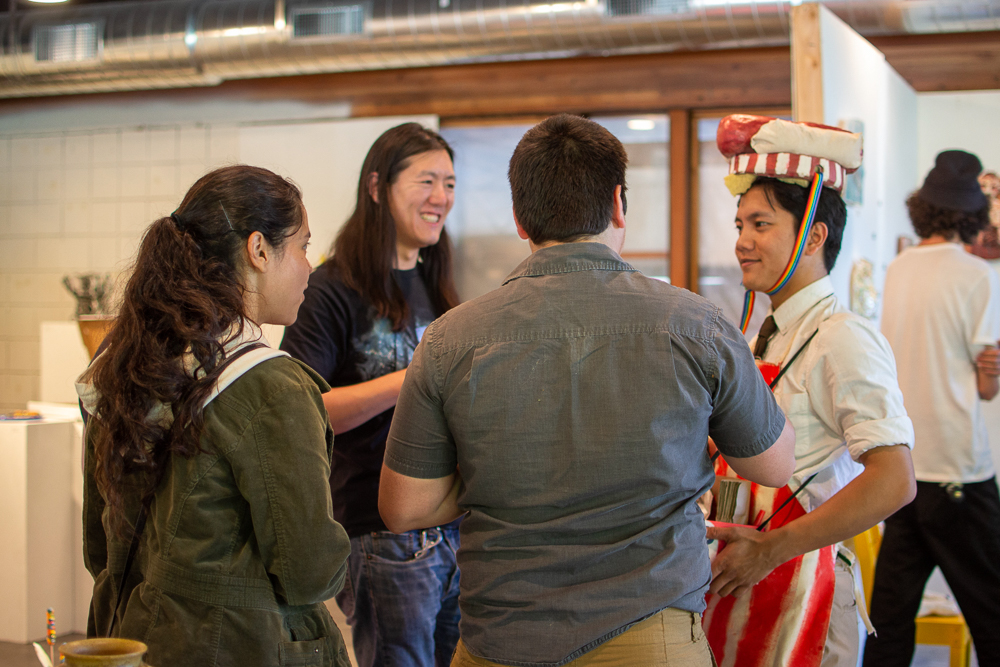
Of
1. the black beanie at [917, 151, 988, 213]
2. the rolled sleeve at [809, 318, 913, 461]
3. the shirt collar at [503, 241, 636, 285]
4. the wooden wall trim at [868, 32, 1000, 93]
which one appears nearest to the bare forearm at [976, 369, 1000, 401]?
the black beanie at [917, 151, 988, 213]

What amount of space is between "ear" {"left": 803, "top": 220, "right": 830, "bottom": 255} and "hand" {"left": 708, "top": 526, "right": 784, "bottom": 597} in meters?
0.60

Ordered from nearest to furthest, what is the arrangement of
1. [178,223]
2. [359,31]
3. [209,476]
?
[209,476]
[178,223]
[359,31]

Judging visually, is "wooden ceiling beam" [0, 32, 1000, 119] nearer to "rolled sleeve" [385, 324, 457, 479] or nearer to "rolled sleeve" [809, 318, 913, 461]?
"rolled sleeve" [809, 318, 913, 461]

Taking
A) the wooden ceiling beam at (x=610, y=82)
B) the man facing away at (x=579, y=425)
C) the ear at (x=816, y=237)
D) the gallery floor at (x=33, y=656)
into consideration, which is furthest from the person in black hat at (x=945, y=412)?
the man facing away at (x=579, y=425)

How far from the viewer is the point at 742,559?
5.02 feet

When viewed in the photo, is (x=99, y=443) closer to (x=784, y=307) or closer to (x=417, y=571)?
(x=417, y=571)

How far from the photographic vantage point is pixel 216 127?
19.6 ft

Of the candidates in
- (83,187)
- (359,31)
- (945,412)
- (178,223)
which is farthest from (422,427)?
(83,187)

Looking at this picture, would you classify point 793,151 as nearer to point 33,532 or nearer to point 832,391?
point 832,391

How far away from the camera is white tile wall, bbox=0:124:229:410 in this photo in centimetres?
615

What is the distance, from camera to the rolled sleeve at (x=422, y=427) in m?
1.25

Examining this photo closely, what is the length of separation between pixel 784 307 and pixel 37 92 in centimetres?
554

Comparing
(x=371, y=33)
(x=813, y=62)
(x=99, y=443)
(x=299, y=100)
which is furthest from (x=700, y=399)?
(x=299, y=100)

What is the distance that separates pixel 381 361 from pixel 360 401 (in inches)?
6.7
